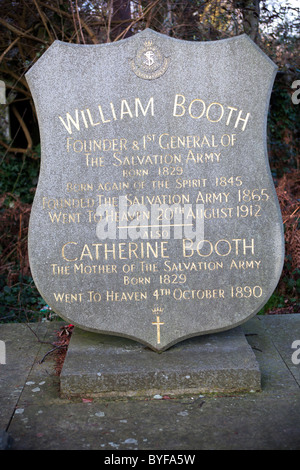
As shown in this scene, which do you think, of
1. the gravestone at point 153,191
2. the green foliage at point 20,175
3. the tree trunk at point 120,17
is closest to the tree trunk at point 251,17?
the tree trunk at point 120,17

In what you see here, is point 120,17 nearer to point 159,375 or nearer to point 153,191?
point 153,191

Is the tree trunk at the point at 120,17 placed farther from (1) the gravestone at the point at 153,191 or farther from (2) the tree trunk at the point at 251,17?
(1) the gravestone at the point at 153,191

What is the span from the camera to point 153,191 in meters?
3.25

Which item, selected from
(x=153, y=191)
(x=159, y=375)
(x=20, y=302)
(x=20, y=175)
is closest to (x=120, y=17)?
(x=20, y=175)

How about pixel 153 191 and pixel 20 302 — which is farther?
pixel 20 302

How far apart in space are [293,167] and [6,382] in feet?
18.3

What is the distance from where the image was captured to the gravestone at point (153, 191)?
3.20 meters

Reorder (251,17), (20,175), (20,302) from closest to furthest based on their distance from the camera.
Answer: (20,302)
(251,17)
(20,175)

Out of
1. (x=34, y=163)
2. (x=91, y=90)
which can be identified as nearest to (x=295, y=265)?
(x=91, y=90)

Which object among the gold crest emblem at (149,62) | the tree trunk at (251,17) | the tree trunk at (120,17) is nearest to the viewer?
the gold crest emblem at (149,62)

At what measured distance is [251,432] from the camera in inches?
98.5

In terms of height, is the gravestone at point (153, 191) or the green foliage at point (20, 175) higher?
the green foliage at point (20, 175)

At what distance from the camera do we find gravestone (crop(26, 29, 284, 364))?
10.5 feet
